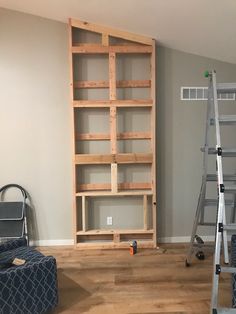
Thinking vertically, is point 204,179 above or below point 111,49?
Result: below

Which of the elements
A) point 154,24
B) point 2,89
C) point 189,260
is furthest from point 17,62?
point 189,260

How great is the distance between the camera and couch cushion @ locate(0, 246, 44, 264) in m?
2.59

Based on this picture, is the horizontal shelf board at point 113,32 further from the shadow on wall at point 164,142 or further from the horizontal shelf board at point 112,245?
the horizontal shelf board at point 112,245

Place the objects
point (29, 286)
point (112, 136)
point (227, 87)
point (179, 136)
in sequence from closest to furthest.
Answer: point (29, 286) < point (227, 87) < point (112, 136) < point (179, 136)

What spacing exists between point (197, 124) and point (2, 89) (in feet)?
8.57

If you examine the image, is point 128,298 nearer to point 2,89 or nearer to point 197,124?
point 197,124

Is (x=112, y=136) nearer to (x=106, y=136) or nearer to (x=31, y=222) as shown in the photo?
(x=106, y=136)

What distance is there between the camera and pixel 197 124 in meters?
4.03

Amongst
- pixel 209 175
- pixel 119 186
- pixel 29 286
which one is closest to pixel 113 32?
pixel 119 186

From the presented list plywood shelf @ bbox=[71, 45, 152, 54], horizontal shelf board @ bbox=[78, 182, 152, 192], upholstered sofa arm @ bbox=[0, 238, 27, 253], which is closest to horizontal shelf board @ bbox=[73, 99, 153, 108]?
plywood shelf @ bbox=[71, 45, 152, 54]

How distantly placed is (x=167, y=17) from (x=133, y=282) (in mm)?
2761

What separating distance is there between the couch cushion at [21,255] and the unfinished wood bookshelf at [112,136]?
109cm

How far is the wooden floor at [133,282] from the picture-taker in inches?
102

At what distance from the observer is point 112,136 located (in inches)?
153
